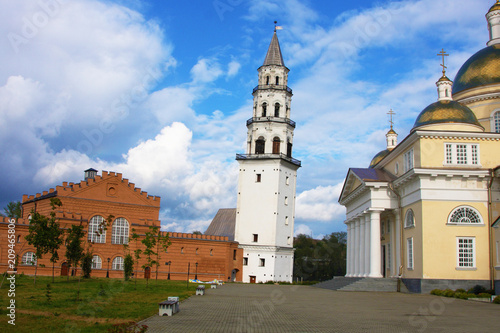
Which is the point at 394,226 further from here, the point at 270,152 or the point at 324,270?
the point at 324,270

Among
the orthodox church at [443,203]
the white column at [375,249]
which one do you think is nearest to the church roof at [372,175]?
the orthodox church at [443,203]

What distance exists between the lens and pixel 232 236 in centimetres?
6919

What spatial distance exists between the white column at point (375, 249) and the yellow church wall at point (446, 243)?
469 centimetres

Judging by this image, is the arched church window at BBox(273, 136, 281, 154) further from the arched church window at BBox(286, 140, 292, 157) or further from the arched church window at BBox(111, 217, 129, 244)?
the arched church window at BBox(111, 217, 129, 244)

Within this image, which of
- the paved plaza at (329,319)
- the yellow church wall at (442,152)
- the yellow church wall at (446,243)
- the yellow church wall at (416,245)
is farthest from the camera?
the yellow church wall at (442,152)

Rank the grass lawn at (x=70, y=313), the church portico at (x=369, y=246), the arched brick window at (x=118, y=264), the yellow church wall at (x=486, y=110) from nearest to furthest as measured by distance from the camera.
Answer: the grass lawn at (x=70, y=313) → the church portico at (x=369, y=246) → the yellow church wall at (x=486, y=110) → the arched brick window at (x=118, y=264)

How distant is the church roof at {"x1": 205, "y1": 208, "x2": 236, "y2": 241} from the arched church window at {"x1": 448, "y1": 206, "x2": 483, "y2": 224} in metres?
42.7

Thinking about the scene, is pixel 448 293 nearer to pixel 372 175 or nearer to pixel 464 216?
pixel 464 216

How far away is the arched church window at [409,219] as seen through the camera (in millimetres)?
31644

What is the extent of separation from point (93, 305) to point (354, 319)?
30.7 ft

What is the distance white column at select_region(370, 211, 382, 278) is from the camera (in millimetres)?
33719

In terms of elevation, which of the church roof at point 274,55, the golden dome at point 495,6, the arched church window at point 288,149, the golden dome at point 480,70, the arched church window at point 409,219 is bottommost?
the arched church window at point 409,219

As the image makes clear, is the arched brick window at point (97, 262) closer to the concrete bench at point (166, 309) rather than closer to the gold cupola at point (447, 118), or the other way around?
the gold cupola at point (447, 118)

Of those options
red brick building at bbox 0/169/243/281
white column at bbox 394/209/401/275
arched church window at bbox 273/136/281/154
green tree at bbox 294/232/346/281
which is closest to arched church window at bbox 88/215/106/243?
red brick building at bbox 0/169/243/281
